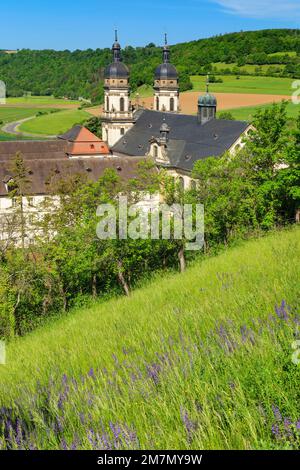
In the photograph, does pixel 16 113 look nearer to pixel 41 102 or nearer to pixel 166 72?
pixel 41 102

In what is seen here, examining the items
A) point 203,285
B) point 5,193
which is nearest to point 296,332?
point 203,285

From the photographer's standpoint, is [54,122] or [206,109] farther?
[54,122]

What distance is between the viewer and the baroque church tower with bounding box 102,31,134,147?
6669cm

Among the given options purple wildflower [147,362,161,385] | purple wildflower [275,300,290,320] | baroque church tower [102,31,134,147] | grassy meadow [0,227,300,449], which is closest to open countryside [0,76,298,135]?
baroque church tower [102,31,134,147]

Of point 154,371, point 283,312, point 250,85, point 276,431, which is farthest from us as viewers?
point 250,85

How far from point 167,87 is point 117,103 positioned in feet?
23.5

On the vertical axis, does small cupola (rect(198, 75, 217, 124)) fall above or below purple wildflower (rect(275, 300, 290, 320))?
above

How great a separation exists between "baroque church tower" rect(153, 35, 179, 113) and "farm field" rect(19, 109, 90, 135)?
174 feet

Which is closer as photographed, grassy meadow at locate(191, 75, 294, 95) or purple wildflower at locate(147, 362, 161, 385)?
purple wildflower at locate(147, 362, 161, 385)

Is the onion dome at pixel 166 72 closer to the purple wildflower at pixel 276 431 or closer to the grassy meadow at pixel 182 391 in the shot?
the grassy meadow at pixel 182 391

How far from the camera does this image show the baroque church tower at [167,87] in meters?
68.5

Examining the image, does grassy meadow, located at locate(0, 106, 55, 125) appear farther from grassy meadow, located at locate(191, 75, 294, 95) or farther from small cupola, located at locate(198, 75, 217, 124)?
small cupola, located at locate(198, 75, 217, 124)

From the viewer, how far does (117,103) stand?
221ft

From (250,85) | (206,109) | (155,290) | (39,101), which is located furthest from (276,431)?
(39,101)
